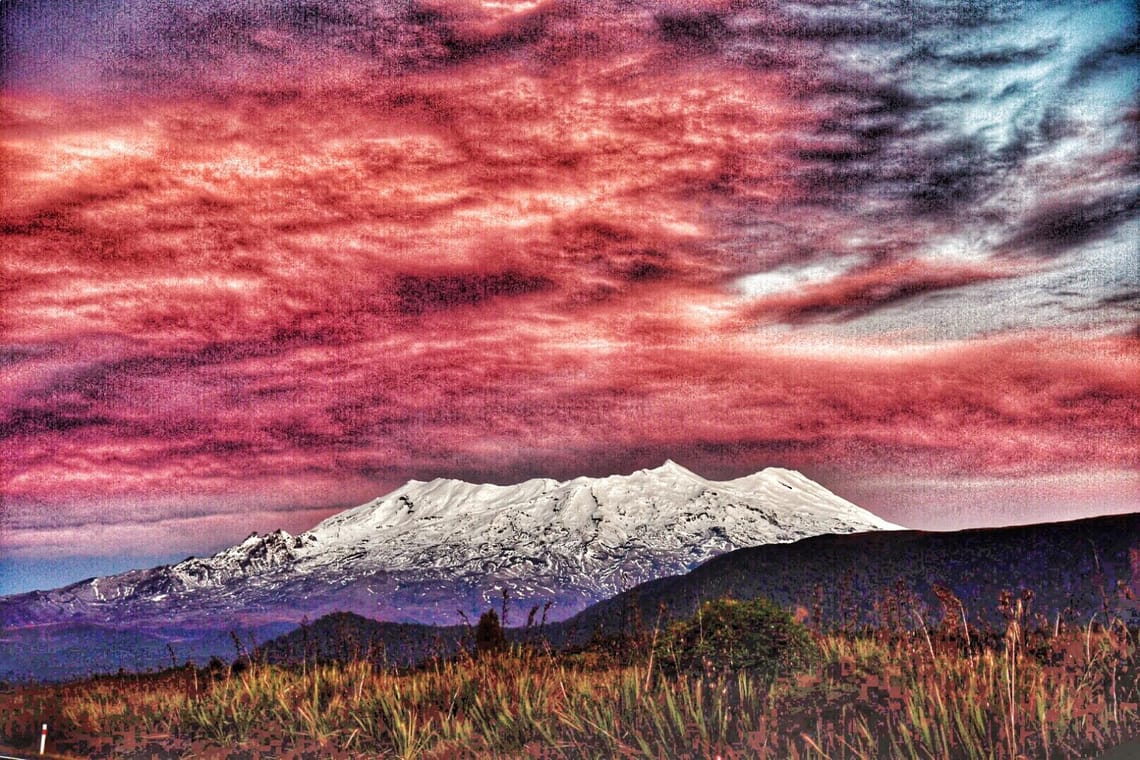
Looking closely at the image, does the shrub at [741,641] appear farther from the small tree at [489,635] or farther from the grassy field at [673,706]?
the small tree at [489,635]

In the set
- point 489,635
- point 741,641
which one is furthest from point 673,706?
point 489,635

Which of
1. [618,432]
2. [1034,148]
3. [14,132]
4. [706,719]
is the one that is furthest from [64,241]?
[1034,148]

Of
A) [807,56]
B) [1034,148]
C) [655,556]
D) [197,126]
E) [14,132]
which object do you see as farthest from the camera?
[14,132]

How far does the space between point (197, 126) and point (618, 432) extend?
6.16m

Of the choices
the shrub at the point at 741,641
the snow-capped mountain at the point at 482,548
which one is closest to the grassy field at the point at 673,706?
the shrub at the point at 741,641

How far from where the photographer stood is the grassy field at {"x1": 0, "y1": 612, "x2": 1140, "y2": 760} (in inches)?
273

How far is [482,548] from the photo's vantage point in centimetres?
1180

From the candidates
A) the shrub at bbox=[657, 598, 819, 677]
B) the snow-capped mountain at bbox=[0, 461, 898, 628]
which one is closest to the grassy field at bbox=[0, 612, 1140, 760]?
the shrub at bbox=[657, 598, 819, 677]

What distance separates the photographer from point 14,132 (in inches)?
549

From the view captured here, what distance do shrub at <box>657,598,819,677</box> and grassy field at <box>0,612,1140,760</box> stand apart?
113 mm

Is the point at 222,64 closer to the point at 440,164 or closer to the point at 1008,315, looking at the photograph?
the point at 440,164

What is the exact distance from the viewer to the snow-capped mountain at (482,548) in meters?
10.6

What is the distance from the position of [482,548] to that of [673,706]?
4.42 meters

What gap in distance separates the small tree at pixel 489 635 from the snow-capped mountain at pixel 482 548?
0.55 ft
